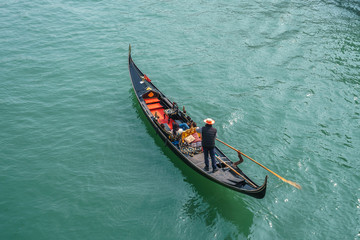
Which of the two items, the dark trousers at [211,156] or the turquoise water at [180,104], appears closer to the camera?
the turquoise water at [180,104]

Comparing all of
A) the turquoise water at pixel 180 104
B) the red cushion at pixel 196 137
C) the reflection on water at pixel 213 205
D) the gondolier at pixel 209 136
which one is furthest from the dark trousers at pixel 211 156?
the red cushion at pixel 196 137

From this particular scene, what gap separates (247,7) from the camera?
27766 millimetres

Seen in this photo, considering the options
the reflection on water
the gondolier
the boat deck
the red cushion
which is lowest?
the reflection on water

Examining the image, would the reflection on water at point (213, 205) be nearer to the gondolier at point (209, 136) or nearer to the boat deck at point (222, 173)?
the boat deck at point (222, 173)

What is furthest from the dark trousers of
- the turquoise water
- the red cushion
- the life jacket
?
the red cushion

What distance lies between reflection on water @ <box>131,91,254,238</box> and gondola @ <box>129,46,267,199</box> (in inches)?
27.7

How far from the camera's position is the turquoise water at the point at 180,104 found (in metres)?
10.2

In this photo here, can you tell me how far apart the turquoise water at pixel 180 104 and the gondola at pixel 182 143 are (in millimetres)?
791

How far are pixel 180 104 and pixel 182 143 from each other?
4208 mm

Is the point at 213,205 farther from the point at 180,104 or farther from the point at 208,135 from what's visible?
the point at 180,104

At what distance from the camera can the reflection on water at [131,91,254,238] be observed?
399 inches

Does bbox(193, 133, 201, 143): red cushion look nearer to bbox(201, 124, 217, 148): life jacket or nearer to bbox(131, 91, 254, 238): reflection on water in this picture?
bbox(131, 91, 254, 238): reflection on water

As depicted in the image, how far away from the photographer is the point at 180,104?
15.7m

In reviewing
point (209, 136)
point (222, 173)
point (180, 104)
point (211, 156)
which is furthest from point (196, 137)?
point (180, 104)
